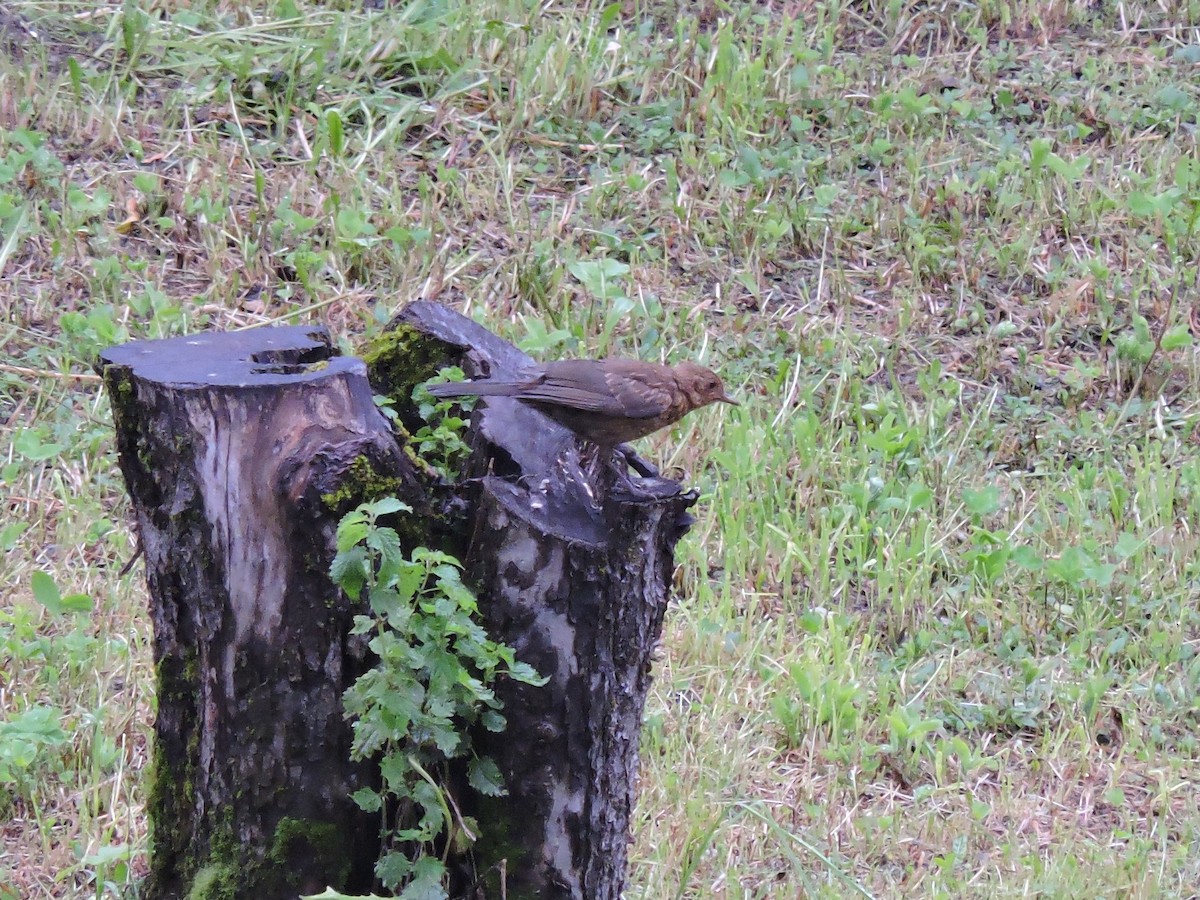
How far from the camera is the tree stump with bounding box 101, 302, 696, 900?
3.07 meters

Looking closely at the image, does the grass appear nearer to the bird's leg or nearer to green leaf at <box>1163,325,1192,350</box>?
green leaf at <box>1163,325,1192,350</box>

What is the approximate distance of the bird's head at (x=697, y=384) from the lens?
466 cm

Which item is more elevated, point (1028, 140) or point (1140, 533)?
point (1028, 140)

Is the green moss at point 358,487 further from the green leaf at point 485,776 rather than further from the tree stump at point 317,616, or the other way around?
the green leaf at point 485,776

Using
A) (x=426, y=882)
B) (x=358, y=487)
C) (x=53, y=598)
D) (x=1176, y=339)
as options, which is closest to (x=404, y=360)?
(x=358, y=487)

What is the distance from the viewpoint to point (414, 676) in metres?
3.01

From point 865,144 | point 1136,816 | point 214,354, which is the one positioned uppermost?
point 214,354

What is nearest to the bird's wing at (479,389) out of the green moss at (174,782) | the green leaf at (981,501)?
the green moss at (174,782)

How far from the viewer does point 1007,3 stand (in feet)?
30.9

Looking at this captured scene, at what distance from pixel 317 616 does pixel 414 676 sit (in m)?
0.26

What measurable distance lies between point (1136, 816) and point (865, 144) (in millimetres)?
4800

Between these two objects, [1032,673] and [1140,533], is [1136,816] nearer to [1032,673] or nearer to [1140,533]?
[1032,673]

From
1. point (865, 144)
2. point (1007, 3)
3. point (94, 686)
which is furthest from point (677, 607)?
point (1007, 3)

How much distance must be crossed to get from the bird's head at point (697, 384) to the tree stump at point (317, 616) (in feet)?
4.06
